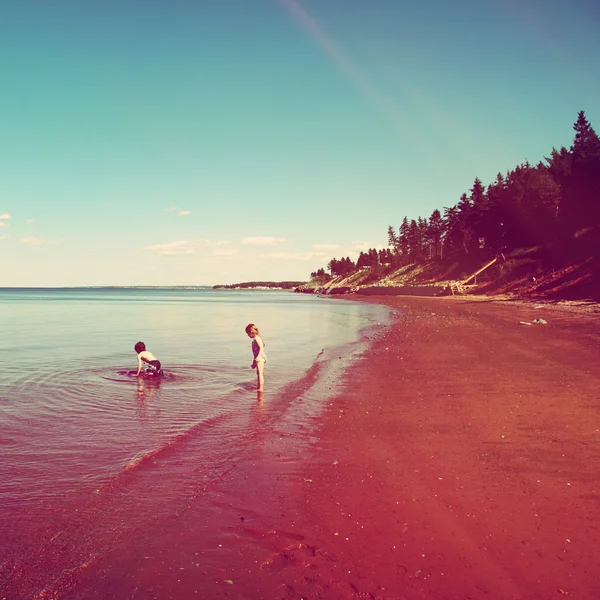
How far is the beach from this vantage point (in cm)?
425

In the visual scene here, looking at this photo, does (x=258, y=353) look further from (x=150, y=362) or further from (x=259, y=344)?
(x=150, y=362)

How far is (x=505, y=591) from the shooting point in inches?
161

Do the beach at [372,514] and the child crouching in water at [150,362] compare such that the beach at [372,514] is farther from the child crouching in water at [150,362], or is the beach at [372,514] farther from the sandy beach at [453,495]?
the child crouching in water at [150,362]

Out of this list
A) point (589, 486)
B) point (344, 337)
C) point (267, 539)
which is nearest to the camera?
point (267, 539)

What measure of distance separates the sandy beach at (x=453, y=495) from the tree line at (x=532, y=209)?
58424mm

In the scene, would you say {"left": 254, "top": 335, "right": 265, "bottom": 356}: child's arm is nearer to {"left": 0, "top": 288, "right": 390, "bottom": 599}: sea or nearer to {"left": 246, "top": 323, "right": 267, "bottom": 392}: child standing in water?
{"left": 246, "top": 323, "right": 267, "bottom": 392}: child standing in water

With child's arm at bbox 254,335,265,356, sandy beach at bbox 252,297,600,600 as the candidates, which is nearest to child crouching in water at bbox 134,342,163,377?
child's arm at bbox 254,335,265,356

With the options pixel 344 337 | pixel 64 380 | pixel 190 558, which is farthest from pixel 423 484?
pixel 344 337

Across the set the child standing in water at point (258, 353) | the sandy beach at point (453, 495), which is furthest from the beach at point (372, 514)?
the child standing in water at point (258, 353)

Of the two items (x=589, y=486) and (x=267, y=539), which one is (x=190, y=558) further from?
(x=589, y=486)

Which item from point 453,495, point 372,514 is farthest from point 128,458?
point 453,495

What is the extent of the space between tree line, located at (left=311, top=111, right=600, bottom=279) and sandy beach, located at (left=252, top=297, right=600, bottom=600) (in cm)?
5842

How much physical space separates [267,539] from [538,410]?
7.28 meters

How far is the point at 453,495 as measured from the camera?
5.98 m
